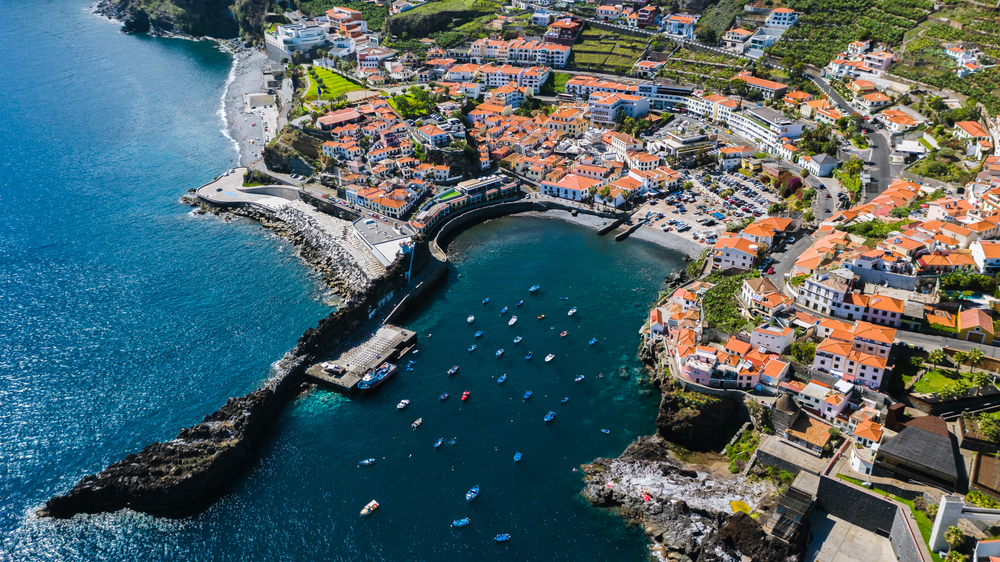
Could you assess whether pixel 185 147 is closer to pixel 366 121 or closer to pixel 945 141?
pixel 366 121

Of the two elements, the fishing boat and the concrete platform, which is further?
the fishing boat

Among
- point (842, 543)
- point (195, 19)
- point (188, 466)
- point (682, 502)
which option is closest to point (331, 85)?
point (195, 19)

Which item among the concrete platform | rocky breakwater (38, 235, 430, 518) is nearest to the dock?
rocky breakwater (38, 235, 430, 518)

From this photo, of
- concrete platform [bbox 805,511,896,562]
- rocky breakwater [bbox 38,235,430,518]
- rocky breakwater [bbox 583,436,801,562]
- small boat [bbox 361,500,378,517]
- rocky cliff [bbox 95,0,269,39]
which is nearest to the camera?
concrete platform [bbox 805,511,896,562]

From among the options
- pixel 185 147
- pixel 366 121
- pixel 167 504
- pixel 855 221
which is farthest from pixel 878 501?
pixel 185 147

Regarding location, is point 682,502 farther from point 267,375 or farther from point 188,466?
point 267,375

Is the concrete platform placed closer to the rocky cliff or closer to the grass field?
the grass field

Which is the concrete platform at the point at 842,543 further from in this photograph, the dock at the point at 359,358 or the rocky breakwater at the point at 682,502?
the dock at the point at 359,358
